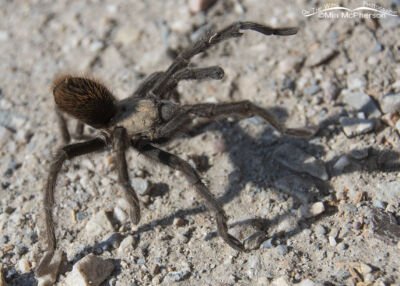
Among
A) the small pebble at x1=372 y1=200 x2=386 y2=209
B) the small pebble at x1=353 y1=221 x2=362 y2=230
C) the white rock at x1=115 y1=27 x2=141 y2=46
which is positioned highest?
the white rock at x1=115 y1=27 x2=141 y2=46

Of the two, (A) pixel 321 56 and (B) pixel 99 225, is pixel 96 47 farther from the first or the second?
(A) pixel 321 56

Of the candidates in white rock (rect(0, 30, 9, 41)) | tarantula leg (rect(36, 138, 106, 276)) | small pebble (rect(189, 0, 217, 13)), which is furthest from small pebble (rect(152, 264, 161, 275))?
white rock (rect(0, 30, 9, 41))

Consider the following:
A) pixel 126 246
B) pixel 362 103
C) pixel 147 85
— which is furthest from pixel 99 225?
pixel 362 103

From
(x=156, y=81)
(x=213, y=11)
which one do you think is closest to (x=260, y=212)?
(x=156, y=81)

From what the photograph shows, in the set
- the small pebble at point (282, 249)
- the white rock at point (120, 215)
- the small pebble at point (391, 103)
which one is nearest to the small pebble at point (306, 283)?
the small pebble at point (282, 249)

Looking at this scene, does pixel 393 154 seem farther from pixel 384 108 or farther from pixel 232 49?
pixel 232 49

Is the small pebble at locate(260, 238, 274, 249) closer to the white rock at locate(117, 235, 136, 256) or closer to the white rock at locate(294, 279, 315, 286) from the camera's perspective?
the white rock at locate(294, 279, 315, 286)

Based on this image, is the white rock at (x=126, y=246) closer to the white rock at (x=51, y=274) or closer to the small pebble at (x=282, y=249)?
the white rock at (x=51, y=274)
